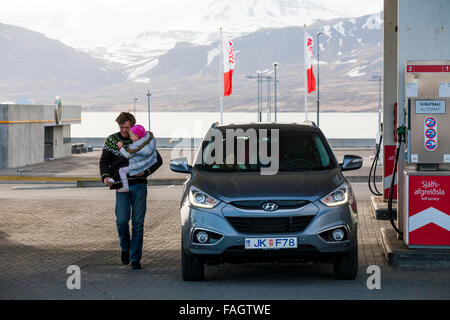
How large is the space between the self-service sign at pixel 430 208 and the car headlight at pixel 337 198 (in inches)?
48.2

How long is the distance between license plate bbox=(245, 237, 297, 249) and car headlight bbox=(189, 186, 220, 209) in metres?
0.50

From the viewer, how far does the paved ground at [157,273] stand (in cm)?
760

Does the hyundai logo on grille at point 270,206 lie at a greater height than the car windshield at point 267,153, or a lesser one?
lesser

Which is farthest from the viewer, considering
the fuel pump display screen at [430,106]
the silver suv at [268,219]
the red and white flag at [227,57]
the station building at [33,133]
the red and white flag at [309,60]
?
the station building at [33,133]

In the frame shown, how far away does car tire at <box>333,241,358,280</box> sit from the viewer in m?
8.00

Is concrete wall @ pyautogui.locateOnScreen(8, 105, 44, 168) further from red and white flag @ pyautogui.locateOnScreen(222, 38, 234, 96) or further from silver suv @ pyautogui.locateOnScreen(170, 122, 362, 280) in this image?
silver suv @ pyautogui.locateOnScreen(170, 122, 362, 280)

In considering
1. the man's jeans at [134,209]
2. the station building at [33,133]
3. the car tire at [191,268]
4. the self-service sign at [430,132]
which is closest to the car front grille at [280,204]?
the car tire at [191,268]

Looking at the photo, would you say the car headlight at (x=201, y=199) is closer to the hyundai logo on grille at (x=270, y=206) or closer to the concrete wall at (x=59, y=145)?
the hyundai logo on grille at (x=270, y=206)

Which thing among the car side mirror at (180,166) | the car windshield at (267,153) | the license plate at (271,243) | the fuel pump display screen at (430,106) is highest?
the fuel pump display screen at (430,106)

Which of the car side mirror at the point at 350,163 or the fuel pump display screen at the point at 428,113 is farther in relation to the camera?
the fuel pump display screen at the point at 428,113

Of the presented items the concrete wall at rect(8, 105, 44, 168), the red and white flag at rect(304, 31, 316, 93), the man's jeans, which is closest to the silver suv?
the man's jeans
